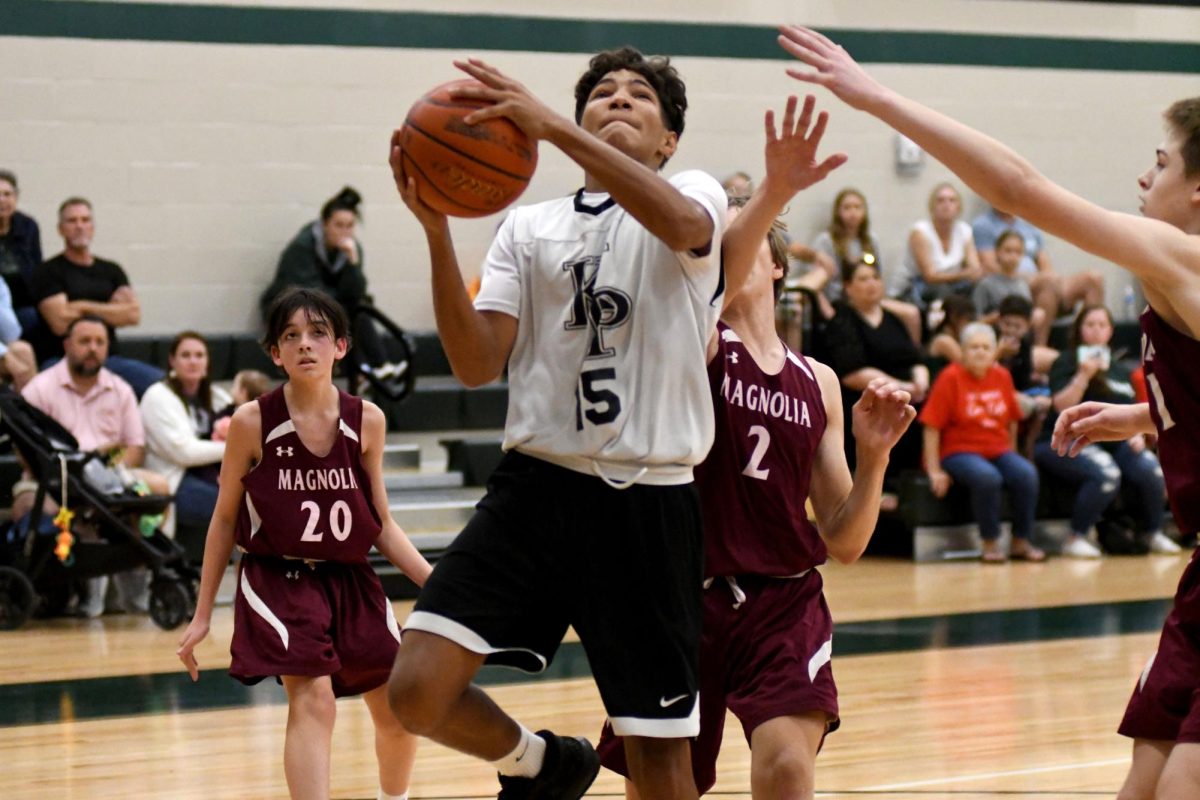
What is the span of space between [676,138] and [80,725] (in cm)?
346

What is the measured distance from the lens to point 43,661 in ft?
22.9

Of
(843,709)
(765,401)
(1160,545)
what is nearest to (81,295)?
(843,709)

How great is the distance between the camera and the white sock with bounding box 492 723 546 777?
3430mm

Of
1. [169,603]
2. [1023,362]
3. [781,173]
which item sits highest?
[781,173]

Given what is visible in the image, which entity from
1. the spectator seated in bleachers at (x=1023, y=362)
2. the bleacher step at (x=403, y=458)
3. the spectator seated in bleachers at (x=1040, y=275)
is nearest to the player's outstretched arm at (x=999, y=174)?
the bleacher step at (x=403, y=458)

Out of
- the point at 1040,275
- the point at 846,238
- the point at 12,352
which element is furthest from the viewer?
the point at 1040,275

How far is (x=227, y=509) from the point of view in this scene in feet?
13.8

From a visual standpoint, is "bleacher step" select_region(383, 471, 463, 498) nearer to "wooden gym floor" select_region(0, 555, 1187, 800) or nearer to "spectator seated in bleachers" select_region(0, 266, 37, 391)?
"wooden gym floor" select_region(0, 555, 1187, 800)

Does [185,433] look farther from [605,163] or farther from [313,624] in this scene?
[605,163]

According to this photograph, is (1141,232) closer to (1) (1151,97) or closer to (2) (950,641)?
(2) (950,641)

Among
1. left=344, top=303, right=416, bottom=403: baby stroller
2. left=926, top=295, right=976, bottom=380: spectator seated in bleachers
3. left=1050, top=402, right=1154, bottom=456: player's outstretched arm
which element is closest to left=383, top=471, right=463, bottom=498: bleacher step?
left=344, top=303, right=416, bottom=403: baby stroller

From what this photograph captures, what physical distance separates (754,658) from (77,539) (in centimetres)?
504

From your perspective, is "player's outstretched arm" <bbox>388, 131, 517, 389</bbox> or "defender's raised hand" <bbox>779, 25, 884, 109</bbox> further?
"player's outstretched arm" <bbox>388, 131, 517, 389</bbox>

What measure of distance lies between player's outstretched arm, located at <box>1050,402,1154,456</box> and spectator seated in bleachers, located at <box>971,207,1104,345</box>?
765cm
